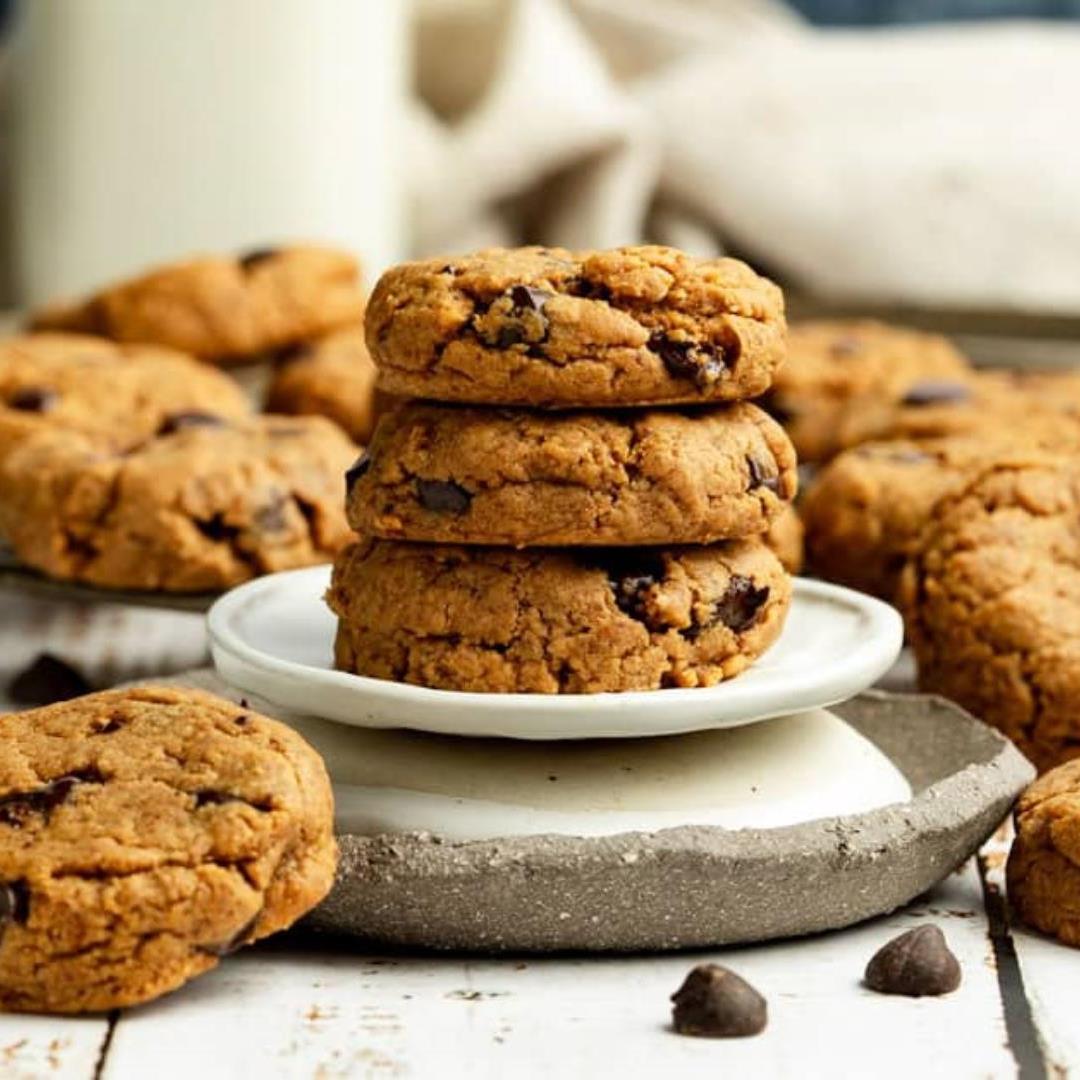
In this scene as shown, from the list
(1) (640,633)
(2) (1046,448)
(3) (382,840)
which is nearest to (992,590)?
(2) (1046,448)

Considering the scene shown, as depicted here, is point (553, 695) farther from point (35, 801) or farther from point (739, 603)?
point (35, 801)

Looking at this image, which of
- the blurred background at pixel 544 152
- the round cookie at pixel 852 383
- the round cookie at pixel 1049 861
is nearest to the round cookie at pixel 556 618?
the round cookie at pixel 1049 861

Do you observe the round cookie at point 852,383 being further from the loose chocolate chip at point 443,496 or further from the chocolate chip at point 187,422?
the loose chocolate chip at point 443,496

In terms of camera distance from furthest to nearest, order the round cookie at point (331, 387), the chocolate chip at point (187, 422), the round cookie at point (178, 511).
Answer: the round cookie at point (331, 387) → the chocolate chip at point (187, 422) → the round cookie at point (178, 511)

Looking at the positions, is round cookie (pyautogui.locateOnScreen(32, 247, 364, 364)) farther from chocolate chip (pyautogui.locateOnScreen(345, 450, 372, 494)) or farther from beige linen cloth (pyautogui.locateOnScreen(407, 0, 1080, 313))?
chocolate chip (pyautogui.locateOnScreen(345, 450, 372, 494))

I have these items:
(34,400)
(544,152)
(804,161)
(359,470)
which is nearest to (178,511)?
(34,400)
